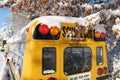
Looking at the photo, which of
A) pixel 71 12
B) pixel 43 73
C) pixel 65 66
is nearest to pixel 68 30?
pixel 65 66

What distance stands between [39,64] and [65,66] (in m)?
0.55

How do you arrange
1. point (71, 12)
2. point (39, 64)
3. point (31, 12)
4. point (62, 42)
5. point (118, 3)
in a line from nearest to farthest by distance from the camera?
point (39, 64) < point (62, 42) < point (118, 3) < point (71, 12) < point (31, 12)

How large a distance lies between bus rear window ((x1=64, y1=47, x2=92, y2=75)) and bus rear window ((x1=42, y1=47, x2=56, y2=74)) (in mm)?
261

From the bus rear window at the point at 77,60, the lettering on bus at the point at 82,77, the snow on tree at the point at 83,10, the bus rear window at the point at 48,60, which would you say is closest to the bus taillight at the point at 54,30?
the bus rear window at the point at 48,60

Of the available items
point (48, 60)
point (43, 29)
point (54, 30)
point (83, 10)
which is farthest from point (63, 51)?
point (83, 10)

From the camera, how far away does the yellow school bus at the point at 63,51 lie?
13.1ft

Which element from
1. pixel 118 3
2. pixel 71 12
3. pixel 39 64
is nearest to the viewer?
pixel 39 64

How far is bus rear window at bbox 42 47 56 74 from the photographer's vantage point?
13.3ft

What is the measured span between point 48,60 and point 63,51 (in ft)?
1.16

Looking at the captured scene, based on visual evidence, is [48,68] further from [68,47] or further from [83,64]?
[83,64]

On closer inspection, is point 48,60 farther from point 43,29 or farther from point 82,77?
point 82,77

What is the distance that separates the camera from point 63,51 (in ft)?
14.1

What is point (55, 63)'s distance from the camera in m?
4.18

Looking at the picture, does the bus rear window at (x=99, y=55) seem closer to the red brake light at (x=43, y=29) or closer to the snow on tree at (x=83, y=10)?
the snow on tree at (x=83, y=10)
